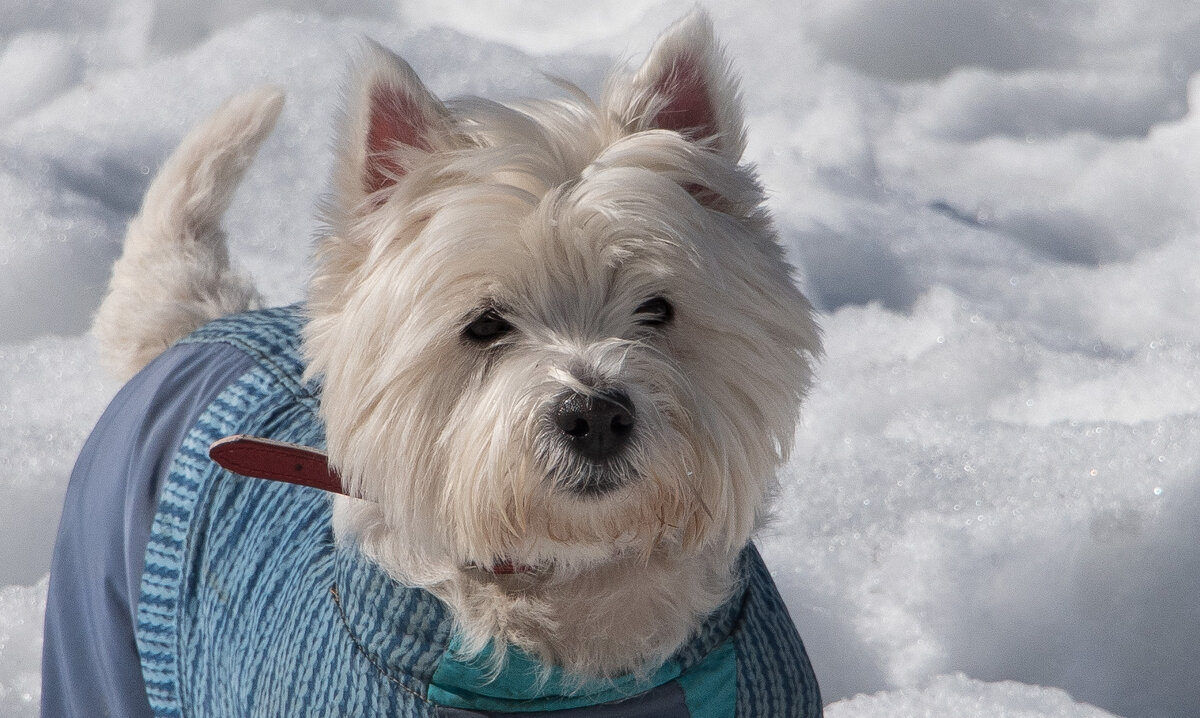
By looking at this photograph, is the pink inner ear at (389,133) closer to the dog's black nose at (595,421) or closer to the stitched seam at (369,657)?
the dog's black nose at (595,421)

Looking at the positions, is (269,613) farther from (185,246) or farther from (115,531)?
(185,246)

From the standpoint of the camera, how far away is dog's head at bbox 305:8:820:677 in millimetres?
1518

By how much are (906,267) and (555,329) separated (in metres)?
2.99

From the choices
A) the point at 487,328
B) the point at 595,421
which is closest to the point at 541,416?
the point at 595,421

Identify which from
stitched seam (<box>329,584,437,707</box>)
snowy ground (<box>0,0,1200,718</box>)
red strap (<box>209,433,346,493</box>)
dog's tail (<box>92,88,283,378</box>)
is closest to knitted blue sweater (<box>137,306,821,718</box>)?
stitched seam (<box>329,584,437,707</box>)

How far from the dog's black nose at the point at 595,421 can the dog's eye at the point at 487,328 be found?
0.16 m

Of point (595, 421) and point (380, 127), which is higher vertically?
point (380, 127)

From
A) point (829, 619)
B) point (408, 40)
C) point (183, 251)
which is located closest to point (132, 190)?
point (408, 40)

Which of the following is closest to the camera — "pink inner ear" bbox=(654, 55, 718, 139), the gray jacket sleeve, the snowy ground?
"pink inner ear" bbox=(654, 55, 718, 139)

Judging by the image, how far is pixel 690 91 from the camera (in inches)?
67.5

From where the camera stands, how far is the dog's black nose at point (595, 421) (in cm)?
148

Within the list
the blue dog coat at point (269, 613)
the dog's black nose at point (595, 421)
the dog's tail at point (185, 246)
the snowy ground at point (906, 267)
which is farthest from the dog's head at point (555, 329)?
the snowy ground at point (906, 267)

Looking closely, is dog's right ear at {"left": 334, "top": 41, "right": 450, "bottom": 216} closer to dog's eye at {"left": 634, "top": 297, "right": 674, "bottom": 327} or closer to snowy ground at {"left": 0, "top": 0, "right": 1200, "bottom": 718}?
dog's eye at {"left": 634, "top": 297, "right": 674, "bottom": 327}

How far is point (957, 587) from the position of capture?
2.74 metres
